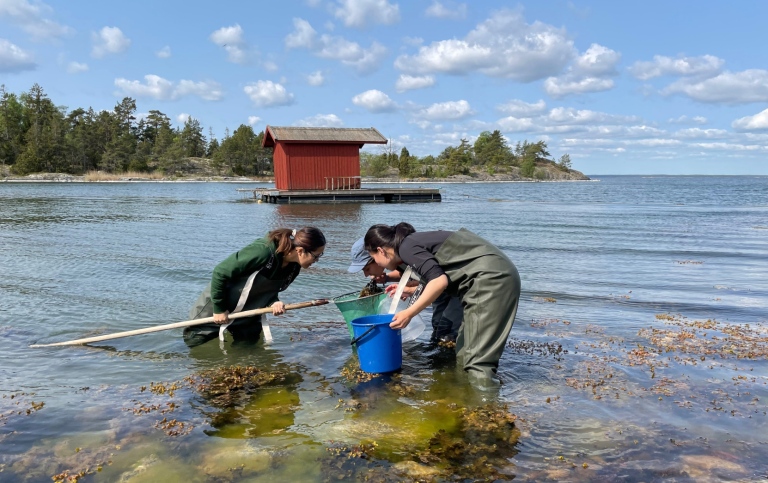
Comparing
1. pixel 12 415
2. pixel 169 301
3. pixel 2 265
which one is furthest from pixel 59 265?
pixel 12 415

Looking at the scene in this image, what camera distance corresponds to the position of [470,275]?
16.1ft

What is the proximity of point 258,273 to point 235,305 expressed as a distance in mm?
518

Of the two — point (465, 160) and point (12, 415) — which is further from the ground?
point (465, 160)

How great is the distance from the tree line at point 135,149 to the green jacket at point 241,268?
89612 mm

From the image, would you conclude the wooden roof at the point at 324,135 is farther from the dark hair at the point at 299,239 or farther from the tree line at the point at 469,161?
the tree line at the point at 469,161

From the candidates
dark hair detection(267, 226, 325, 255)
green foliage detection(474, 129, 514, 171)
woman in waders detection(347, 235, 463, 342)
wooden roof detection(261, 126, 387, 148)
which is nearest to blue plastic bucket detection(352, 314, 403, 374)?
woman in waders detection(347, 235, 463, 342)

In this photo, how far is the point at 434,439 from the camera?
4.18 meters

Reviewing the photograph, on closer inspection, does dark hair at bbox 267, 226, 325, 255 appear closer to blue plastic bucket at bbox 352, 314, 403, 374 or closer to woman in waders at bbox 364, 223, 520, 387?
woman in waders at bbox 364, 223, 520, 387

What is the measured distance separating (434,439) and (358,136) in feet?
113

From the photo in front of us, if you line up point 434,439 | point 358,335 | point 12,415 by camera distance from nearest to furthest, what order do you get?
1. point 434,439
2. point 12,415
3. point 358,335

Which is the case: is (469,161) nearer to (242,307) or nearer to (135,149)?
(135,149)

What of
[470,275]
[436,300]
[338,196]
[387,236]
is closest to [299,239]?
[387,236]

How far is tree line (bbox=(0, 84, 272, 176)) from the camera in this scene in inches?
3354

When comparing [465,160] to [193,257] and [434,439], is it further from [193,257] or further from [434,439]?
[434,439]
